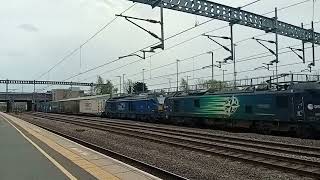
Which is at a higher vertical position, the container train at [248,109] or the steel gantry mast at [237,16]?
the steel gantry mast at [237,16]

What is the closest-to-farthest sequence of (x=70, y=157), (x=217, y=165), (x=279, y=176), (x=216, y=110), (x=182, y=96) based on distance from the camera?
1. (x=279, y=176)
2. (x=217, y=165)
3. (x=70, y=157)
4. (x=216, y=110)
5. (x=182, y=96)

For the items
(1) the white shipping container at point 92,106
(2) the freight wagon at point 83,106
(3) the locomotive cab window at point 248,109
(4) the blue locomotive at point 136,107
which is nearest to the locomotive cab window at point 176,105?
(4) the blue locomotive at point 136,107

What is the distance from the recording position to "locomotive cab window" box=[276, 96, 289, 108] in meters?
27.5

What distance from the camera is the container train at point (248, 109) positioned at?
26.2 metres

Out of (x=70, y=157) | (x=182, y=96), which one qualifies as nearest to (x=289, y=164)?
(x=70, y=157)

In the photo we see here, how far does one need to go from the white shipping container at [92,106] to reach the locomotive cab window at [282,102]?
1832 inches

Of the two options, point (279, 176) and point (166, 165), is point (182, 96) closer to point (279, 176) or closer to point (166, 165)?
point (166, 165)

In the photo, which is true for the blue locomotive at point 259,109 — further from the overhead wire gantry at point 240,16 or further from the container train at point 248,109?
the overhead wire gantry at point 240,16

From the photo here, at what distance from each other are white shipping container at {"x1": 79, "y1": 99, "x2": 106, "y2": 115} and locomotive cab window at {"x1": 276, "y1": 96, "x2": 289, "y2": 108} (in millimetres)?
46533

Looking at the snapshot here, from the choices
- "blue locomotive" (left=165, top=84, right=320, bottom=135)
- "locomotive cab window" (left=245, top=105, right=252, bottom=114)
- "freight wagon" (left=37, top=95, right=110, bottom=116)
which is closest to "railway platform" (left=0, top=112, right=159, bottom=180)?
"blue locomotive" (left=165, top=84, right=320, bottom=135)

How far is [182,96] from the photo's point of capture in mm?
42094

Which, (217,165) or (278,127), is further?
(278,127)

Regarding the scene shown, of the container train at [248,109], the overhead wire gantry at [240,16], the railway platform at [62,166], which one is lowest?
the railway platform at [62,166]

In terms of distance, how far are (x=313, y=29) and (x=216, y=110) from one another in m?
9.33
